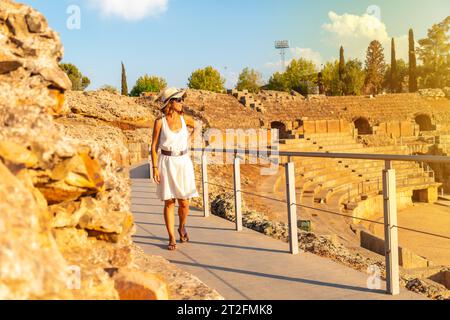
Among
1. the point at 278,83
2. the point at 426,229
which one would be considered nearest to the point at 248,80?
the point at 278,83

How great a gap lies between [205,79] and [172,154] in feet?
181

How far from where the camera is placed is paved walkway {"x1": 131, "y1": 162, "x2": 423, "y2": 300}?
358 cm

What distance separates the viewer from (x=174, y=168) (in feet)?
15.5

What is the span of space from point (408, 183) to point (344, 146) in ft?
13.1

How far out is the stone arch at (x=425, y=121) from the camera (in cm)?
4411

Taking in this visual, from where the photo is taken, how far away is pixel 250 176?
629 inches

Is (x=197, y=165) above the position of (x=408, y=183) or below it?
above

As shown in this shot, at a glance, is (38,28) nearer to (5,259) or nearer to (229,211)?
(5,259)

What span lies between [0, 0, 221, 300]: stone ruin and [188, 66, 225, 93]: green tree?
185 ft

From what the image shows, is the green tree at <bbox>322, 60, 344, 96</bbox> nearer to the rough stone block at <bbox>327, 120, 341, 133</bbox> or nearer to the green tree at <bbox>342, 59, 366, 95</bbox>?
the green tree at <bbox>342, 59, 366, 95</bbox>

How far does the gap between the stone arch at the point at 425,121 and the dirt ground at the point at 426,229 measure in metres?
21.8

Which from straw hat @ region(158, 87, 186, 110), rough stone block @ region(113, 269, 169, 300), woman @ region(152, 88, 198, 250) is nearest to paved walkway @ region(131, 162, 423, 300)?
woman @ region(152, 88, 198, 250)

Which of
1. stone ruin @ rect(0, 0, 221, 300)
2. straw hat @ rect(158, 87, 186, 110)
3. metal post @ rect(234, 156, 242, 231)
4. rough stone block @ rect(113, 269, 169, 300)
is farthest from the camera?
metal post @ rect(234, 156, 242, 231)

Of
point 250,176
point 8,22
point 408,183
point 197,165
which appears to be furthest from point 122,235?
point 408,183
